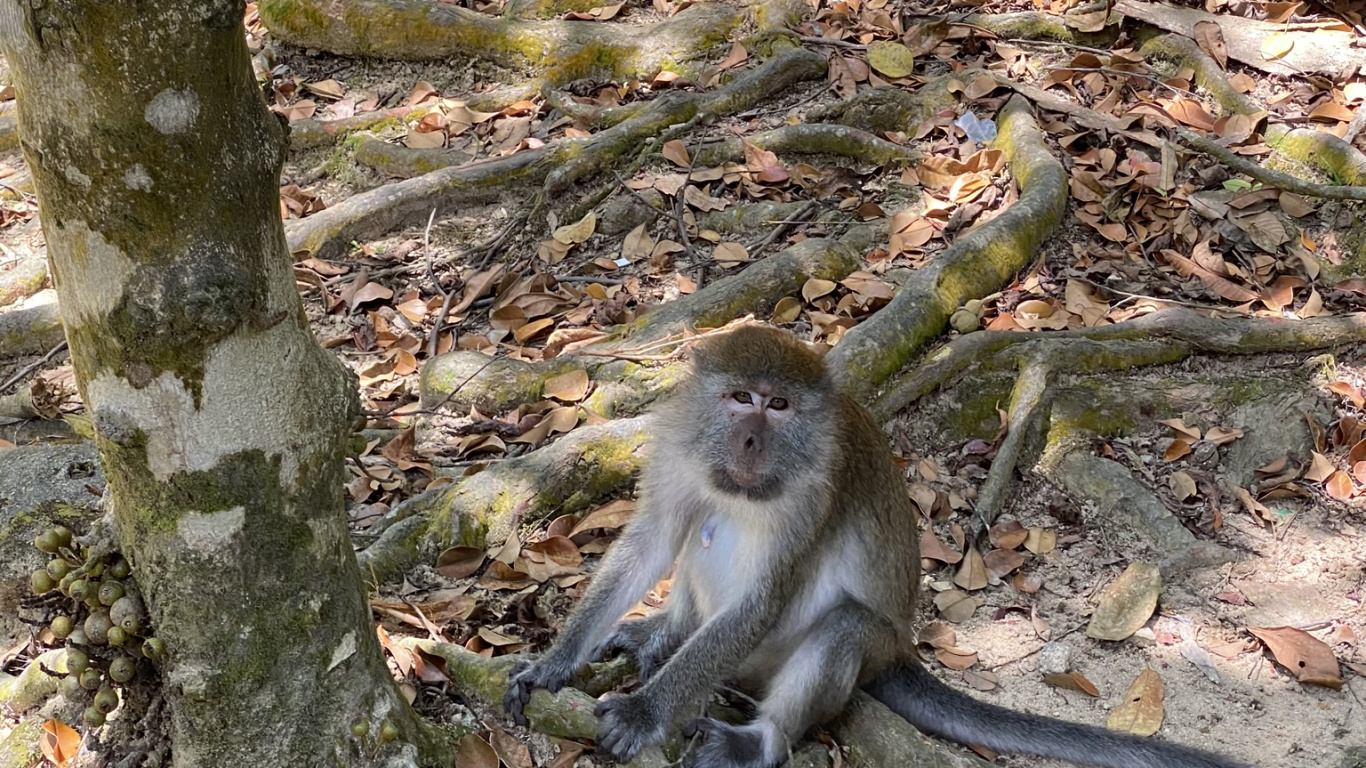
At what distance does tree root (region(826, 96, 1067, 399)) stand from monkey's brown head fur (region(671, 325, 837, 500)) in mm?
1424

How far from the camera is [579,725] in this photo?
327 centimetres

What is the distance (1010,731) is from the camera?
3.52 meters

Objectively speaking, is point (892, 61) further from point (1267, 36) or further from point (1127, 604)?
point (1127, 604)

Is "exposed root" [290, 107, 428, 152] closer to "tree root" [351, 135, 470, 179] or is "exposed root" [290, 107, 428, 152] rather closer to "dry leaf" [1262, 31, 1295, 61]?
"tree root" [351, 135, 470, 179]

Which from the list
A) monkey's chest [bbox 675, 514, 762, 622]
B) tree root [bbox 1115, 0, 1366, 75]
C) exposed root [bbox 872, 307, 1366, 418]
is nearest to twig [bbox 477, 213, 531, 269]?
exposed root [bbox 872, 307, 1366, 418]

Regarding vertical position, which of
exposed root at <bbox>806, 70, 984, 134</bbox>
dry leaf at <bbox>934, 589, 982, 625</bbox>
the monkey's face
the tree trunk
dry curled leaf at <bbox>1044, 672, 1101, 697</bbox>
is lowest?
dry leaf at <bbox>934, 589, 982, 625</bbox>

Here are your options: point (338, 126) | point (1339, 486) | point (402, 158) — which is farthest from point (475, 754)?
point (338, 126)

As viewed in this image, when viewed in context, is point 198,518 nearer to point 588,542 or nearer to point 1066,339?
point 588,542

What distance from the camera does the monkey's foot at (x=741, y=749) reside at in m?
3.38

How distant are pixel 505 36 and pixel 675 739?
5.59 meters

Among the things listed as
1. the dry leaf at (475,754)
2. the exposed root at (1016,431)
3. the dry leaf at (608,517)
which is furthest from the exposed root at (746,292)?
the dry leaf at (475,754)

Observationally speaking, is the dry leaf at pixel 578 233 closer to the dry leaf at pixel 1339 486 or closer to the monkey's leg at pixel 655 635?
the monkey's leg at pixel 655 635

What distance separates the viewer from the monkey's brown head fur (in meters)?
3.39

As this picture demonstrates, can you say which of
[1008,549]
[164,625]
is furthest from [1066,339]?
[164,625]
